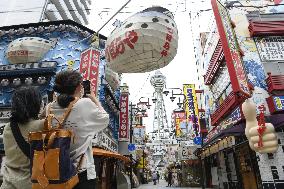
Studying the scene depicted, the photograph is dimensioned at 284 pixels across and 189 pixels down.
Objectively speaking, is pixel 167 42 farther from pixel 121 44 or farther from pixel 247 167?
pixel 247 167

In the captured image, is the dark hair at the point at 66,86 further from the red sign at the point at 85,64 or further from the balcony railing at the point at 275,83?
the balcony railing at the point at 275,83

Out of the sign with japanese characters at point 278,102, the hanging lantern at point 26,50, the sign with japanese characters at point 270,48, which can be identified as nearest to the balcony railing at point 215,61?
the sign with japanese characters at point 270,48

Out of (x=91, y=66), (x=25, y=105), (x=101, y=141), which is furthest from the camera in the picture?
(x=101, y=141)

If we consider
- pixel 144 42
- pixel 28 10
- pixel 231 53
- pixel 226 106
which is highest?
pixel 28 10

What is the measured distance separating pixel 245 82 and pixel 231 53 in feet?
3.95

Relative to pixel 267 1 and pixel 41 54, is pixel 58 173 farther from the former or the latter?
pixel 267 1

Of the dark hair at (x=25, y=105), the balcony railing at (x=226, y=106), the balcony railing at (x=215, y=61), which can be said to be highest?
the balcony railing at (x=215, y=61)

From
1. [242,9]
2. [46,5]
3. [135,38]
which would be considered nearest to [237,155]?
[242,9]

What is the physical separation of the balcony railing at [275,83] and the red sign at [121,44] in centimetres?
843

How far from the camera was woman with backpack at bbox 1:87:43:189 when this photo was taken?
2.11 m

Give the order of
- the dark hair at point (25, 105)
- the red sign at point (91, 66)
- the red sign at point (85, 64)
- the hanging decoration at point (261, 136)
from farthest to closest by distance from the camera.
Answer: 1. the red sign at point (85, 64)
2. the red sign at point (91, 66)
3. the hanging decoration at point (261, 136)
4. the dark hair at point (25, 105)

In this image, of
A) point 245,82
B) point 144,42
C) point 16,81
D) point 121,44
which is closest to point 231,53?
point 245,82

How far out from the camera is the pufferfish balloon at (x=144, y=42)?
5.19 metres

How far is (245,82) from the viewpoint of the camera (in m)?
8.73
